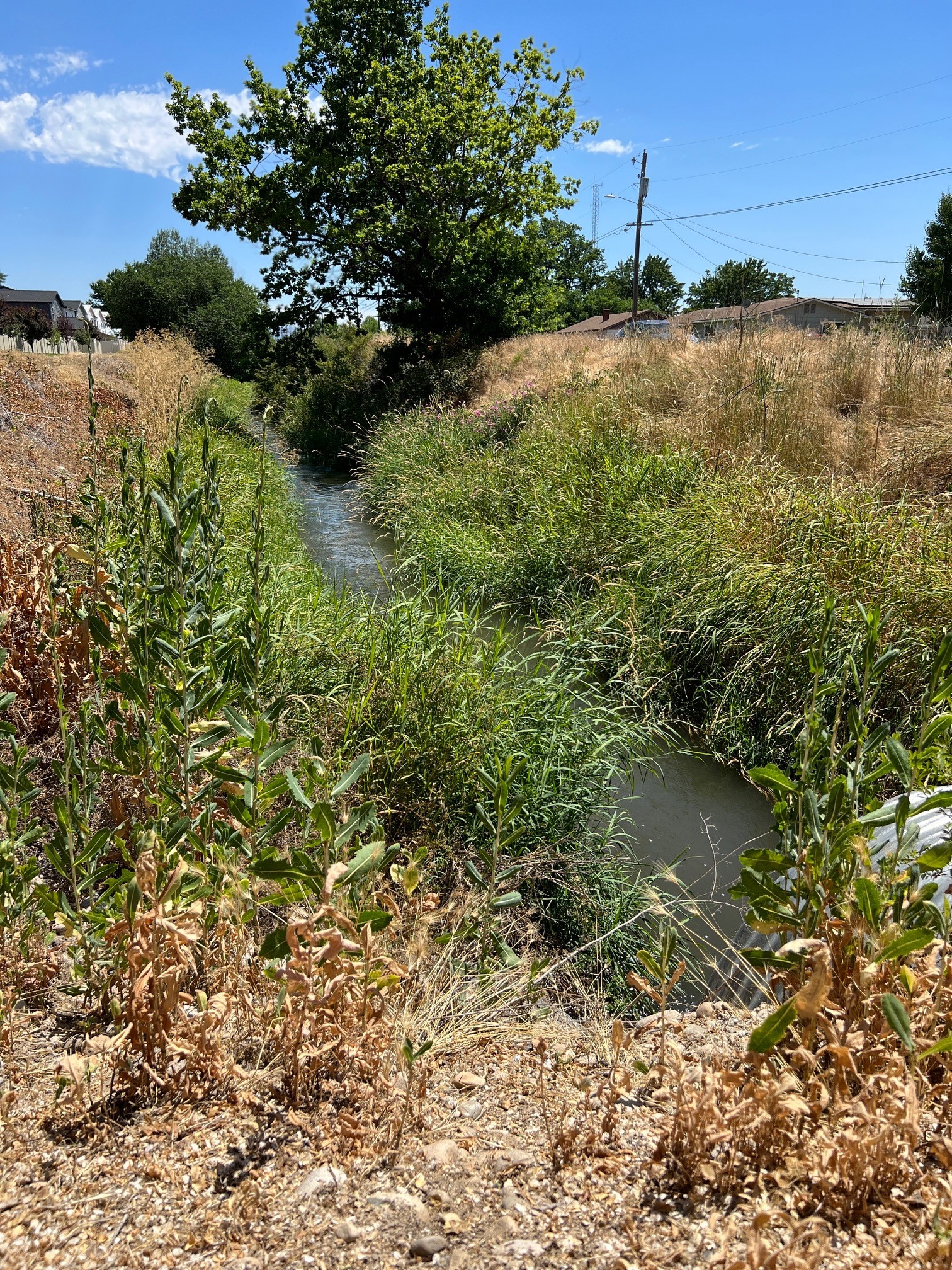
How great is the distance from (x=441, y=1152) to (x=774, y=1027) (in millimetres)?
Answer: 678

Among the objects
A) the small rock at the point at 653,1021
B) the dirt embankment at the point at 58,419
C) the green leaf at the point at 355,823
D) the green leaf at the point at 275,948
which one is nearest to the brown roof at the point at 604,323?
the dirt embankment at the point at 58,419

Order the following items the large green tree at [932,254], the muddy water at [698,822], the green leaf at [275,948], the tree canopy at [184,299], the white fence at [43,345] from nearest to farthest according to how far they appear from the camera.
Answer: the green leaf at [275,948] → the muddy water at [698,822] → the white fence at [43,345] → the large green tree at [932,254] → the tree canopy at [184,299]

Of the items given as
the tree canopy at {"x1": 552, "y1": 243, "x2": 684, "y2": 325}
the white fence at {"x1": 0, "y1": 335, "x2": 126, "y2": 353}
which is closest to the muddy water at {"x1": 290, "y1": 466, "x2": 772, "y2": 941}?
the white fence at {"x1": 0, "y1": 335, "x2": 126, "y2": 353}

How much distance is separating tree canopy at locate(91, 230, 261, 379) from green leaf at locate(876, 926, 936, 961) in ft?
147

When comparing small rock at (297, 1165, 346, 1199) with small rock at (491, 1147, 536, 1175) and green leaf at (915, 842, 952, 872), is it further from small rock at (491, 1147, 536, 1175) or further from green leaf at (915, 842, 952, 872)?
green leaf at (915, 842, 952, 872)

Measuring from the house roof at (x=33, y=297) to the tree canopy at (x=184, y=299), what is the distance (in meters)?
24.0

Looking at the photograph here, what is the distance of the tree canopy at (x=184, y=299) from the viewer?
4441 centimetres

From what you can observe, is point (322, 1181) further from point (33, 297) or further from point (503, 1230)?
point (33, 297)

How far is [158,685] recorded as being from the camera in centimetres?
226

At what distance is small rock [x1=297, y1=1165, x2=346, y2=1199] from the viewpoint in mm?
1519

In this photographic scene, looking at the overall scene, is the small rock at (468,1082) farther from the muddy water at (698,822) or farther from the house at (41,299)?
the house at (41,299)

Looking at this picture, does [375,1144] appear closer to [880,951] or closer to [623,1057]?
[623,1057]

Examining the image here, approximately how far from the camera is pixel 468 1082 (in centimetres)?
197

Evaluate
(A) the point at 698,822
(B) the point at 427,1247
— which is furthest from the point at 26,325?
(B) the point at 427,1247
